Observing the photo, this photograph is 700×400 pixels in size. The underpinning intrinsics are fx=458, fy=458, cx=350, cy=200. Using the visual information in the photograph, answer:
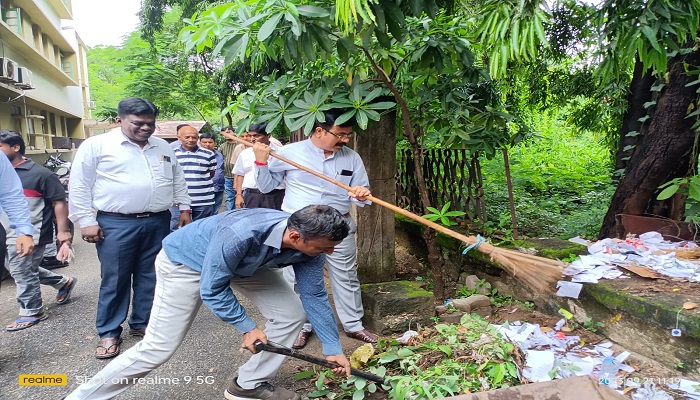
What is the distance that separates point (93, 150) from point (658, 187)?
4.61m

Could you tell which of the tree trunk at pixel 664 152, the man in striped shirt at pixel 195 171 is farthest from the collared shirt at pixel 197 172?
the tree trunk at pixel 664 152

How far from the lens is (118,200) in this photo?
331 cm

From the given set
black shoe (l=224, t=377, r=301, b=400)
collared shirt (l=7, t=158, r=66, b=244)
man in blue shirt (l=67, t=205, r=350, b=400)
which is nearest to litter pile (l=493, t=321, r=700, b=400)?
man in blue shirt (l=67, t=205, r=350, b=400)

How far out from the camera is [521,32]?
2457 mm

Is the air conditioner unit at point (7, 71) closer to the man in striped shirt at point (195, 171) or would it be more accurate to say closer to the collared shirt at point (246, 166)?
the man in striped shirt at point (195, 171)

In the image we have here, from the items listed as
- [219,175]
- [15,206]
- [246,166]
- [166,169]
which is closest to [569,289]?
[166,169]

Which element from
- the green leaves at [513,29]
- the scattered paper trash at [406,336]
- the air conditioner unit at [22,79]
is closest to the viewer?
the green leaves at [513,29]

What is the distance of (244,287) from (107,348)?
144 centimetres

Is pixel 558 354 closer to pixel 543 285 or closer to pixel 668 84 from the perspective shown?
pixel 543 285

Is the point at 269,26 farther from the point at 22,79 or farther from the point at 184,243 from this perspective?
the point at 22,79

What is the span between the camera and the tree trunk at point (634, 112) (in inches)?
227

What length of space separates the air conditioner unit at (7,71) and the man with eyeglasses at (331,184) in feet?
28.2
